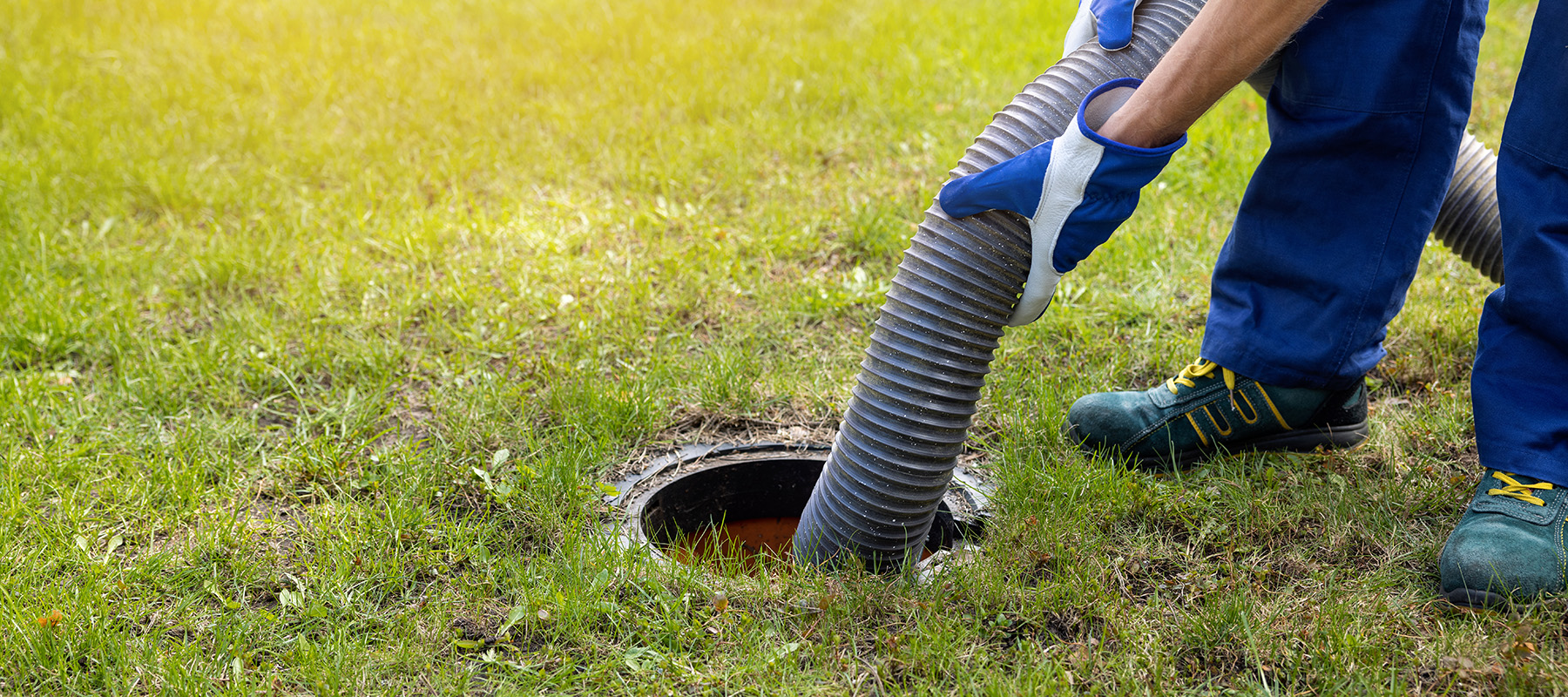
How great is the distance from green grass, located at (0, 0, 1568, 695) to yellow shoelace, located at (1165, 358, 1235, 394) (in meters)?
0.20

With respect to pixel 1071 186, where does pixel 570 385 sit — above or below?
below

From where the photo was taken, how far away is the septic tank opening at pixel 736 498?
2400 millimetres

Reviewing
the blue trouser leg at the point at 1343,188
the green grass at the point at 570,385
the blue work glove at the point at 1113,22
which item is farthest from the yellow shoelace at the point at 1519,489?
the blue work glove at the point at 1113,22

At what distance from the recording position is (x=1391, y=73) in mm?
2109

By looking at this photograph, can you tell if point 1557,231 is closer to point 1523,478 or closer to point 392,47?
point 1523,478

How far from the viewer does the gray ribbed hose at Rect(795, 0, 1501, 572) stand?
192 cm

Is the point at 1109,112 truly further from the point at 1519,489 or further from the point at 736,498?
the point at 736,498

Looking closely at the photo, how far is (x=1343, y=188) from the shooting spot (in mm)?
2238

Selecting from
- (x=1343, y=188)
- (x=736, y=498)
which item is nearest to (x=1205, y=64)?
(x=1343, y=188)

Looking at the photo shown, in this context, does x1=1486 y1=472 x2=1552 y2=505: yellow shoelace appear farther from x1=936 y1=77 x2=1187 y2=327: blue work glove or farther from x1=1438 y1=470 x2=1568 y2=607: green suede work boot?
x1=936 y1=77 x2=1187 y2=327: blue work glove

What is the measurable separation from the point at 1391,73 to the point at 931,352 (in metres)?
1.08

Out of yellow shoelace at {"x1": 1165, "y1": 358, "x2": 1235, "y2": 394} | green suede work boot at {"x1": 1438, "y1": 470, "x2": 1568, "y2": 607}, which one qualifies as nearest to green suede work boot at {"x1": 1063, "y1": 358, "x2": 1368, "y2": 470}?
yellow shoelace at {"x1": 1165, "y1": 358, "x2": 1235, "y2": 394}

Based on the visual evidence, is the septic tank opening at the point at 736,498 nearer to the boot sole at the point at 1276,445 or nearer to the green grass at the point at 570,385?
the green grass at the point at 570,385

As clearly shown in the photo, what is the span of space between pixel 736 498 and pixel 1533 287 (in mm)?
1676
